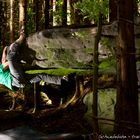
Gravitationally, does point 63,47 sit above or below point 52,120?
above

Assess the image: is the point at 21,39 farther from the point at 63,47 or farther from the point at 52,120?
the point at 52,120

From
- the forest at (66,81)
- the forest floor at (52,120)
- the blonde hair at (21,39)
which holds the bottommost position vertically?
the forest floor at (52,120)

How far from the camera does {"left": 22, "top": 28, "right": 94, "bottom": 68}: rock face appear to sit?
10945 millimetres

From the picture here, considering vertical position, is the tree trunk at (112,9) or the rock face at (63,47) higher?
the tree trunk at (112,9)

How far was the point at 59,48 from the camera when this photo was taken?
37.5ft

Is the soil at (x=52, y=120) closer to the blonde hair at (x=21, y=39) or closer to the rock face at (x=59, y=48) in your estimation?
the rock face at (x=59, y=48)

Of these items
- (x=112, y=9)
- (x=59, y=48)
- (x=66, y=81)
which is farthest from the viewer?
(x=112, y=9)

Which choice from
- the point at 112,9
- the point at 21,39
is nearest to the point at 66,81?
the point at 21,39

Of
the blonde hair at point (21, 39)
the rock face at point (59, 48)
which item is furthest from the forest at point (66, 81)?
the blonde hair at point (21, 39)

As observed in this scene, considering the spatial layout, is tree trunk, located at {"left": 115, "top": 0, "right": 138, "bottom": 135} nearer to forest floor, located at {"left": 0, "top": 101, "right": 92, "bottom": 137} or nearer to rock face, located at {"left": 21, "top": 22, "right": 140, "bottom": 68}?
forest floor, located at {"left": 0, "top": 101, "right": 92, "bottom": 137}

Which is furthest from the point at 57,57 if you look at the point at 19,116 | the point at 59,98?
the point at 19,116

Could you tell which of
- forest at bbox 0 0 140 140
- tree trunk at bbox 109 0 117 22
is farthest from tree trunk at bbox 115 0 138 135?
tree trunk at bbox 109 0 117 22

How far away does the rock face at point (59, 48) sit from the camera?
10.9 meters

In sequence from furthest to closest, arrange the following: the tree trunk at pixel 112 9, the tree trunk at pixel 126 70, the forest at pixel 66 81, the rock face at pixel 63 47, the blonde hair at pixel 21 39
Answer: the tree trunk at pixel 112 9
the blonde hair at pixel 21 39
the rock face at pixel 63 47
the forest at pixel 66 81
the tree trunk at pixel 126 70
